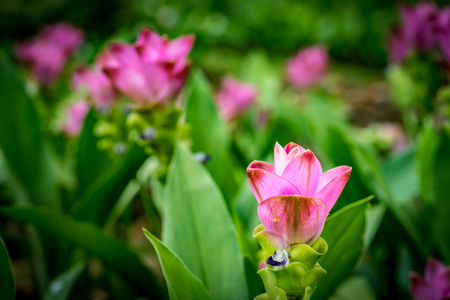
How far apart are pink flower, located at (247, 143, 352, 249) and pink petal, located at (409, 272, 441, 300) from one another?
327 mm

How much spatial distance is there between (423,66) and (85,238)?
928 millimetres

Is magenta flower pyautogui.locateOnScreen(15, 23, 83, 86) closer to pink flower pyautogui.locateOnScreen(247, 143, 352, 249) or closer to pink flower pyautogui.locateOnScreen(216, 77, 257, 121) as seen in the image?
pink flower pyautogui.locateOnScreen(216, 77, 257, 121)

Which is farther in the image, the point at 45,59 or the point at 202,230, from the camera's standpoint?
the point at 45,59

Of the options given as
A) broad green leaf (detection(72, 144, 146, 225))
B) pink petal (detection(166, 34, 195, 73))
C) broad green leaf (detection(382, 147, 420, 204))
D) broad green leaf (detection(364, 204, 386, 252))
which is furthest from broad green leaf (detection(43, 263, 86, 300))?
broad green leaf (detection(382, 147, 420, 204))

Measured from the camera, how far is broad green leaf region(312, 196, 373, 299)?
0.56 meters

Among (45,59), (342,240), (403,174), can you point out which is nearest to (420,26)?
(403,174)

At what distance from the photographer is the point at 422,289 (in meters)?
0.67

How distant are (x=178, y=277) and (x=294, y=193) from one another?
0.67ft

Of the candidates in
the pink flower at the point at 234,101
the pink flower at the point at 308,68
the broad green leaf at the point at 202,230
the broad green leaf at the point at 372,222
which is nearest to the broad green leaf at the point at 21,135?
the broad green leaf at the point at 202,230

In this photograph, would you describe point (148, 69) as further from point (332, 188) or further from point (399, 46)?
point (399, 46)

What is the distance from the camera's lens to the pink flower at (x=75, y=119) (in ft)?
4.00

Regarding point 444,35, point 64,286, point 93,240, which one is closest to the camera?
point 93,240

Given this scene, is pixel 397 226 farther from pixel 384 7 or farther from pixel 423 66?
pixel 384 7

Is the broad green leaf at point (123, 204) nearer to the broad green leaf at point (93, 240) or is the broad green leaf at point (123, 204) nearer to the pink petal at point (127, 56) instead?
the broad green leaf at point (93, 240)
